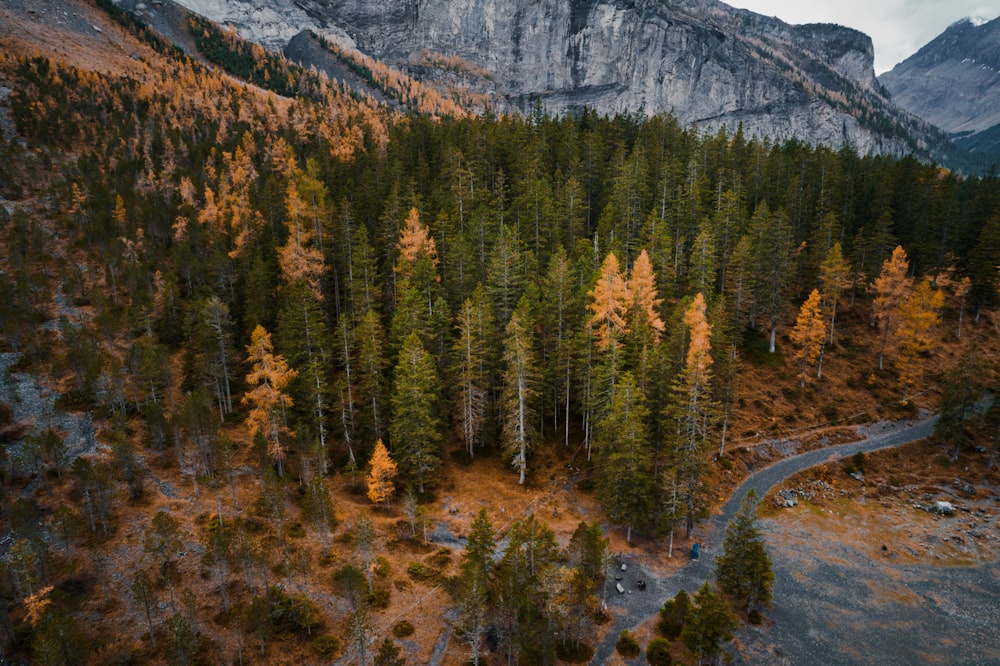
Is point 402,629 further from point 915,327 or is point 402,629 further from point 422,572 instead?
point 915,327

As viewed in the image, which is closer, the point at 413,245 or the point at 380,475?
the point at 380,475

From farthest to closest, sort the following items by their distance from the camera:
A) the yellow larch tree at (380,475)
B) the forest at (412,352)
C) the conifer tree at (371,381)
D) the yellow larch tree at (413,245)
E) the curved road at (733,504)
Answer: the yellow larch tree at (413,245) → the conifer tree at (371,381) → the yellow larch tree at (380,475) → the curved road at (733,504) → the forest at (412,352)

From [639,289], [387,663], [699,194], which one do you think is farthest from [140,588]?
[699,194]

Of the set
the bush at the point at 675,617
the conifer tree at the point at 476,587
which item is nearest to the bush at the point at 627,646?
the bush at the point at 675,617

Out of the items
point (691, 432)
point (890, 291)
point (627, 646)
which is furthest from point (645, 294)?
point (890, 291)

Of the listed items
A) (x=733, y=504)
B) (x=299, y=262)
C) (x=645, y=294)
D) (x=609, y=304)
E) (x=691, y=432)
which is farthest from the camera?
(x=299, y=262)

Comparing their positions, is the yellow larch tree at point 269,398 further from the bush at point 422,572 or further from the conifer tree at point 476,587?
the conifer tree at point 476,587

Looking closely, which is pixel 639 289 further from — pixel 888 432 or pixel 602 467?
pixel 888 432
